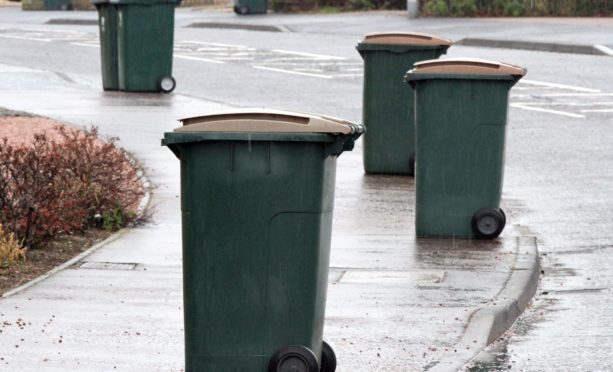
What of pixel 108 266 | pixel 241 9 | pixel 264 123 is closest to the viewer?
pixel 264 123

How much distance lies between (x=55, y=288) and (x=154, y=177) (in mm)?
4715

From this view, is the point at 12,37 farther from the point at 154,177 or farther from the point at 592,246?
the point at 592,246

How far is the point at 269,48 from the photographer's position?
29422 mm

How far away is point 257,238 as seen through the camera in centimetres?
688

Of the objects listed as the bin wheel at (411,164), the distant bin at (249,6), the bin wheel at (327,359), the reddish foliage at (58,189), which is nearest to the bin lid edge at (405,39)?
the bin wheel at (411,164)

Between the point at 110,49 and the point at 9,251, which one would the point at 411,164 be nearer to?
the point at 9,251

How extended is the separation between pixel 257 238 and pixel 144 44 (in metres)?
15.0

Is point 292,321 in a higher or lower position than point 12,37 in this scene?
higher

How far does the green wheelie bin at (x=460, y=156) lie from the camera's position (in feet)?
36.6

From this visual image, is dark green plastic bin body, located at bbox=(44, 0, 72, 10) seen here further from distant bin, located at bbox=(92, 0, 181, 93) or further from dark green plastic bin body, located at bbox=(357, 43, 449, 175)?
dark green plastic bin body, located at bbox=(357, 43, 449, 175)

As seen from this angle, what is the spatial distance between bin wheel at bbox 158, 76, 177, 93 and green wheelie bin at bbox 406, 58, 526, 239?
10.8m

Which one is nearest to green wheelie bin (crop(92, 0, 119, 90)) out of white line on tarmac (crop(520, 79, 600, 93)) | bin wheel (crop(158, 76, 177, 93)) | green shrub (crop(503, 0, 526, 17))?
bin wheel (crop(158, 76, 177, 93))

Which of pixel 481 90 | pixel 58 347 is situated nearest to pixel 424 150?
pixel 481 90

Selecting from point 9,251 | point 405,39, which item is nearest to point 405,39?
point 405,39
